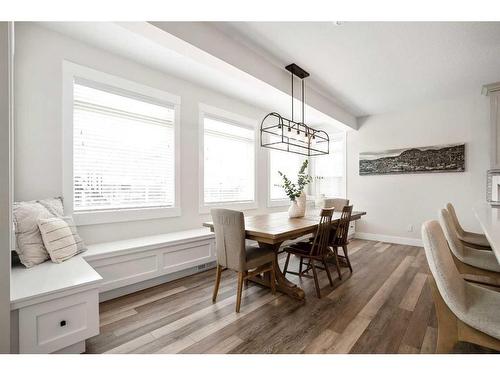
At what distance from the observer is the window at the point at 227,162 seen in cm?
379

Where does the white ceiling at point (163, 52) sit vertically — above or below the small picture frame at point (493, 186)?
above

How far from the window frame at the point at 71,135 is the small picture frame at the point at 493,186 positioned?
4742 millimetres

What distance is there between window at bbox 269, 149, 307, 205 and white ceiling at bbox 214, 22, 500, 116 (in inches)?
67.9

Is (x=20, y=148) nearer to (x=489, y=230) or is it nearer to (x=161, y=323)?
(x=161, y=323)

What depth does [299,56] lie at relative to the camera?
9.18 ft

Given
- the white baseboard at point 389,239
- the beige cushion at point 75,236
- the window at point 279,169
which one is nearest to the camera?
the beige cushion at point 75,236

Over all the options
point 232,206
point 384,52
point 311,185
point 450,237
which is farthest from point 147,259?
point 311,185

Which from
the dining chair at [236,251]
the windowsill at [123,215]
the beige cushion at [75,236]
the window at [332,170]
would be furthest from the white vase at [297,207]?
the window at [332,170]

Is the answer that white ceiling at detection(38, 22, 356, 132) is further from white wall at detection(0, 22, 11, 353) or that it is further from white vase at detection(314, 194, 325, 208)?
white vase at detection(314, 194, 325, 208)

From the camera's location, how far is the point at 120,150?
2812 mm

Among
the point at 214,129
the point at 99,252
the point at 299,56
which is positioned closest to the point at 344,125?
the point at 299,56

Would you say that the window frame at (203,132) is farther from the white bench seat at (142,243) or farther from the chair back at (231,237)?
the chair back at (231,237)

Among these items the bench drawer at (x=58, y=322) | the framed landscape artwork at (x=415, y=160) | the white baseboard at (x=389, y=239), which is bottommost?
the white baseboard at (x=389, y=239)

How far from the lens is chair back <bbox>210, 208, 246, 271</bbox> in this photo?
212 cm
